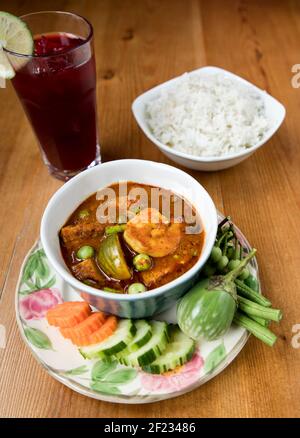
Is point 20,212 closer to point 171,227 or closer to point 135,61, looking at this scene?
point 171,227

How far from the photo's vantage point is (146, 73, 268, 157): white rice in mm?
1956

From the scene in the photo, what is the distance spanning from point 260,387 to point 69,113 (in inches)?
48.5

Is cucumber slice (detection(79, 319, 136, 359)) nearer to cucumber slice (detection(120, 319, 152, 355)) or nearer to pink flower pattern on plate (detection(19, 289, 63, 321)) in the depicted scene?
cucumber slice (detection(120, 319, 152, 355))

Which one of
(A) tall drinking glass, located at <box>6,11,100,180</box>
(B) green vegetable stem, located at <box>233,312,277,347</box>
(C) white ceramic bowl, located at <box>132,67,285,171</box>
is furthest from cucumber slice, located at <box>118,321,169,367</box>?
(A) tall drinking glass, located at <box>6,11,100,180</box>

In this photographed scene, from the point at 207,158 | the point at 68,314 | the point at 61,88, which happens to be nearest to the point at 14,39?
the point at 61,88

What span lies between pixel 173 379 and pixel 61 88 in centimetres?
113

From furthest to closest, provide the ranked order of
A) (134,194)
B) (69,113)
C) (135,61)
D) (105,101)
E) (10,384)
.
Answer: (135,61) → (105,101) → (69,113) → (134,194) → (10,384)

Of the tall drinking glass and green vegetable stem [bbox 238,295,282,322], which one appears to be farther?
the tall drinking glass

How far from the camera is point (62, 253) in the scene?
4.69 ft

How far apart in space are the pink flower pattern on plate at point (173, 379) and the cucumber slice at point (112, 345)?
0.34 ft

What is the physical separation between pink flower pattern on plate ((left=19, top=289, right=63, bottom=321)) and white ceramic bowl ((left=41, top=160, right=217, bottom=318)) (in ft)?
0.48

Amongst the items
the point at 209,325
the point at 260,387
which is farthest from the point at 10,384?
the point at 260,387

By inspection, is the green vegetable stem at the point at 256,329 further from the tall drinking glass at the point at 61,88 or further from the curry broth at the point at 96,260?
the tall drinking glass at the point at 61,88

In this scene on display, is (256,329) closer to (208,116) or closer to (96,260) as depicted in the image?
(96,260)
